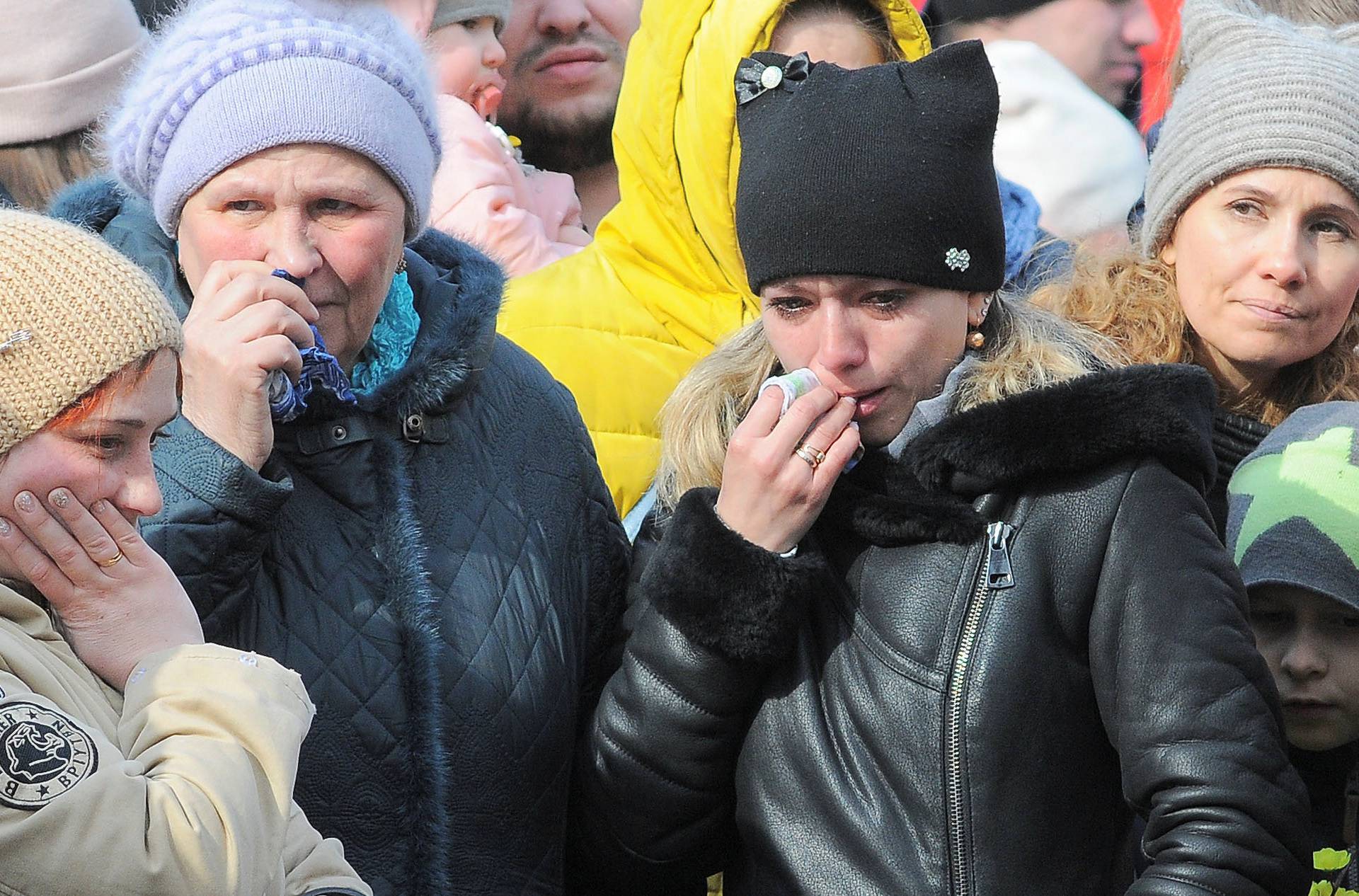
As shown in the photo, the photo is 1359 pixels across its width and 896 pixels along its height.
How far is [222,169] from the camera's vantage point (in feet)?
8.77

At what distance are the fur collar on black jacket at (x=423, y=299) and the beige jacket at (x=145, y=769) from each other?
73cm

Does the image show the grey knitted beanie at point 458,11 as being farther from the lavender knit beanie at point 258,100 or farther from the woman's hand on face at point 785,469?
the woman's hand on face at point 785,469

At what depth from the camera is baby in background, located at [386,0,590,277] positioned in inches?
167

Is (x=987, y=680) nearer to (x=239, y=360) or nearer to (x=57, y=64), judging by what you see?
(x=239, y=360)

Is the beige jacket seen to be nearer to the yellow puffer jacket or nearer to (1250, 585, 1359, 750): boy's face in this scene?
the yellow puffer jacket

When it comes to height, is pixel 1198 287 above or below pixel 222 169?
below

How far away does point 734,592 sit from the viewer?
248 cm

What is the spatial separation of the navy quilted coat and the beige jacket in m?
0.36

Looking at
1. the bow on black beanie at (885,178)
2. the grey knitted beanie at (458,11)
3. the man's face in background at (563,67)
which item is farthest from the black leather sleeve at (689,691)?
the man's face in background at (563,67)

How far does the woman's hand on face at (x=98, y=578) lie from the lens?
2062 millimetres

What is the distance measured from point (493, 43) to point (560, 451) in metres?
2.01

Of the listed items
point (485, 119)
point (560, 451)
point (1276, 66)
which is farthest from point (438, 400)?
point (485, 119)

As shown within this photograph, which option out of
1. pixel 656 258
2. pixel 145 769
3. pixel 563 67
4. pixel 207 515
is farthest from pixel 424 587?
pixel 563 67

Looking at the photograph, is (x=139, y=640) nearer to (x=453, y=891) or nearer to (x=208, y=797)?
(x=208, y=797)
